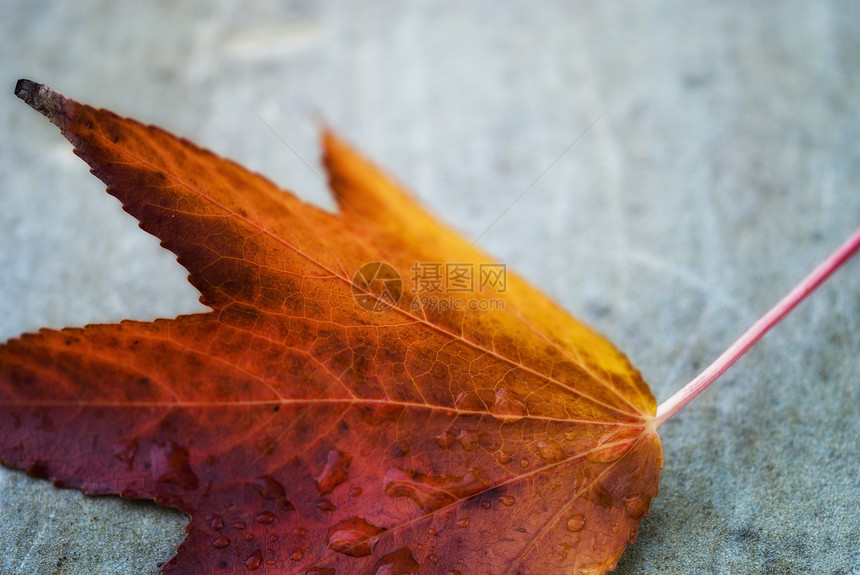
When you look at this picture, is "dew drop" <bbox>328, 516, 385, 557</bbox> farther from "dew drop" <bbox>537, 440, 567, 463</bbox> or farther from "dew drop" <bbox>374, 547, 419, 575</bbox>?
"dew drop" <bbox>537, 440, 567, 463</bbox>

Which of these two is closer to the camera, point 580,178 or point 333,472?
point 333,472

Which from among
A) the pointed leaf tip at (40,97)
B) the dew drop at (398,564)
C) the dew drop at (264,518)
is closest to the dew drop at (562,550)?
the dew drop at (398,564)

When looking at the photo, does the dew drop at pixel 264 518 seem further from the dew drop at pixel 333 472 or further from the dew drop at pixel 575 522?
the dew drop at pixel 575 522

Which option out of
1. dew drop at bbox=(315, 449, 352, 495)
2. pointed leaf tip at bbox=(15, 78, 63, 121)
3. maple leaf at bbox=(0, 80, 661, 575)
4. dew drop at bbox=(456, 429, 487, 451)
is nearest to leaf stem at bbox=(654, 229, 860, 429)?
maple leaf at bbox=(0, 80, 661, 575)

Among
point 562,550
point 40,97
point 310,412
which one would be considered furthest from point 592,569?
point 40,97

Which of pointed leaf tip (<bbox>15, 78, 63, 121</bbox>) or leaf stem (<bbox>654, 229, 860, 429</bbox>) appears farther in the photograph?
leaf stem (<bbox>654, 229, 860, 429</bbox>)

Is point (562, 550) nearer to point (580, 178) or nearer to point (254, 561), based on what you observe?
point (254, 561)

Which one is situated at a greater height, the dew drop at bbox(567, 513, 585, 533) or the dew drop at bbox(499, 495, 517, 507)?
the dew drop at bbox(499, 495, 517, 507)

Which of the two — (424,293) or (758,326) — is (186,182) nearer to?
(424,293)
